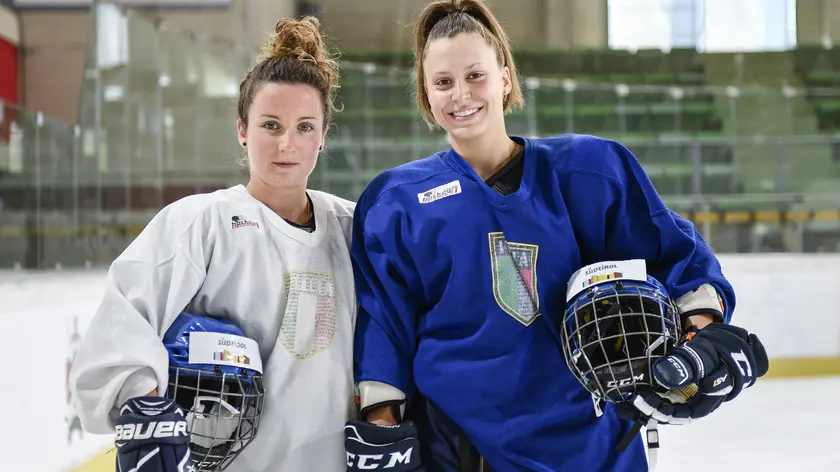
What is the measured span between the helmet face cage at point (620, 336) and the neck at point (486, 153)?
12.2 inches

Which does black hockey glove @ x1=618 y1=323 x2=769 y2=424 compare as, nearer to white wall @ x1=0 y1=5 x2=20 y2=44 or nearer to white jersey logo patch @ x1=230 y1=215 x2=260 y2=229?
white jersey logo patch @ x1=230 y1=215 x2=260 y2=229

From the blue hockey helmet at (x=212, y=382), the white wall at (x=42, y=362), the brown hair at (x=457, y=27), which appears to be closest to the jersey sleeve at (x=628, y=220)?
the brown hair at (x=457, y=27)

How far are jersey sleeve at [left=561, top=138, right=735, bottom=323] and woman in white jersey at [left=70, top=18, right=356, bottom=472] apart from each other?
43 cm

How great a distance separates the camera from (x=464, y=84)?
1.46m

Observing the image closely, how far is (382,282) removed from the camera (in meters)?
1.49

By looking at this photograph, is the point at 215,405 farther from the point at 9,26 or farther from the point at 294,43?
the point at 9,26

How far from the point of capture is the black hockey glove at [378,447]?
54.2 inches

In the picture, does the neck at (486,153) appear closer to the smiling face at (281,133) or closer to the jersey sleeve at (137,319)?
the smiling face at (281,133)

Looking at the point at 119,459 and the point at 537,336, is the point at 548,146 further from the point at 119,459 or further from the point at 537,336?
the point at 119,459

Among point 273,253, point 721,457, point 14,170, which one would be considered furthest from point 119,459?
point 14,170

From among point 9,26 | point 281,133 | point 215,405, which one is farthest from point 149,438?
point 9,26

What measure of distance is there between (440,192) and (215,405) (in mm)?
504

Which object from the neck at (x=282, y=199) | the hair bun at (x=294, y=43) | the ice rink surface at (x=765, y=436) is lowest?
the ice rink surface at (x=765, y=436)

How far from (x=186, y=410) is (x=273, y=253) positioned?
0.30m
